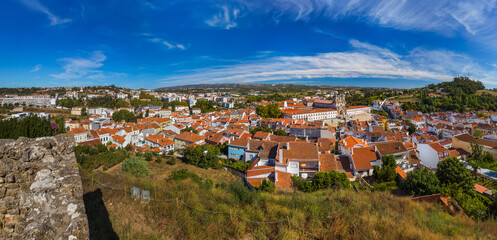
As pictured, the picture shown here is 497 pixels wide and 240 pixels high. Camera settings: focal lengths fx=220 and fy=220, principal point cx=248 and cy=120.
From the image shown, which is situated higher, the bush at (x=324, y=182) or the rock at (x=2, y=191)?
the rock at (x=2, y=191)

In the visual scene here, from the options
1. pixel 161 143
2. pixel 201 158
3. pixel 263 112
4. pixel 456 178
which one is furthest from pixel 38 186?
pixel 263 112

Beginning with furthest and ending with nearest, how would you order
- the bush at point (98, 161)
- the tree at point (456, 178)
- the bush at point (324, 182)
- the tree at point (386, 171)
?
the bush at point (98, 161) → the tree at point (386, 171) → the bush at point (324, 182) → the tree at point (456, 178)

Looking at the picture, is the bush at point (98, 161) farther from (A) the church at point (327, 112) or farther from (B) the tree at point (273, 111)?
(A) the church at point (327, 112)

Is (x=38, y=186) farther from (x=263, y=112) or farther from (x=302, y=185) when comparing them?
(x=263, y=112)

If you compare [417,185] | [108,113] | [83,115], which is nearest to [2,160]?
[417,185]

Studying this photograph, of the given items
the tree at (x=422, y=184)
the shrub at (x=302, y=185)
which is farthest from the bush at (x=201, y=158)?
the tree at (x=422, y=184)

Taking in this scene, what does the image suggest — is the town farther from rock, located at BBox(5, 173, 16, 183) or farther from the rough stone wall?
rock, located at BBox(5, 173, 16, 183)
